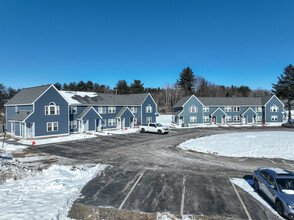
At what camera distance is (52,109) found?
111 ft

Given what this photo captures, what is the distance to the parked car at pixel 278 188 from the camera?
8.56 metres

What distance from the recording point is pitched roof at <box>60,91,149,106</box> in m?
41.2

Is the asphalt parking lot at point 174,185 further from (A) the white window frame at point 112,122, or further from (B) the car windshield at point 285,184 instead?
(A) the white window frame at point 112,122

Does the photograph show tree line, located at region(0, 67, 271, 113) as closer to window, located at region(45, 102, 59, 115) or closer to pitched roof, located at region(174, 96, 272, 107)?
pitched roof, located at region(174, 96, 272, 107)

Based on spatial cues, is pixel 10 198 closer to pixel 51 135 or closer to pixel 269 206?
pixel 269 206

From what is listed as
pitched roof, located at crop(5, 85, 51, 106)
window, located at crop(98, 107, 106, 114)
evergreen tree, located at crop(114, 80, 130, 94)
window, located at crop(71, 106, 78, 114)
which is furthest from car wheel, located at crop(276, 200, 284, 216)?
evergreen tree, located at crop(114, 80, 130, 94)

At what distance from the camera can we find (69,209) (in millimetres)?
9578

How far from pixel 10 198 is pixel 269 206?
12706 mm

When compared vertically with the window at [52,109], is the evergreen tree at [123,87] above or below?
above

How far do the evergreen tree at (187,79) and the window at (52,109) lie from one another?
67.8 meters

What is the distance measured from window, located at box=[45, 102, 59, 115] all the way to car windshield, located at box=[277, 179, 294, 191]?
3249 cm

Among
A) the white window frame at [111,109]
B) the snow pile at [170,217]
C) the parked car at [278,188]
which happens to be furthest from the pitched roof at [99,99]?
the parked car at [278,188]

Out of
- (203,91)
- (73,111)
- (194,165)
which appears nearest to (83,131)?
(73,111)

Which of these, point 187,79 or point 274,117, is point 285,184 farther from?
point 187,79
